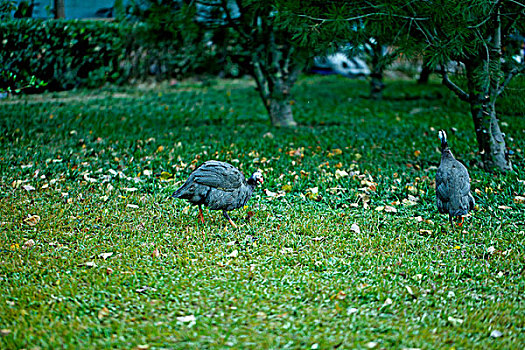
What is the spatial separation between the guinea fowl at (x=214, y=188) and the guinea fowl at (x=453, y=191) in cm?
187

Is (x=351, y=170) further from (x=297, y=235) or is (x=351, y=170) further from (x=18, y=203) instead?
(x=18, y=203)

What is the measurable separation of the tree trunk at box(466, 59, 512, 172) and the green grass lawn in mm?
275

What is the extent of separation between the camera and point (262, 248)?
14.4ft

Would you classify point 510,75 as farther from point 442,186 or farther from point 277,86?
point 277,86

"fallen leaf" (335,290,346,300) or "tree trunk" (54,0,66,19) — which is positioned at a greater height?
"tree trunk" (54,0,66,19)

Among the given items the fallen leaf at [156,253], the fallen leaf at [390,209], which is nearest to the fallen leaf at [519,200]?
the fallen leaf at [390,209]

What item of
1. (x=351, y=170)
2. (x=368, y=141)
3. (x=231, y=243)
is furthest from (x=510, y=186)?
(x=231, y=243)

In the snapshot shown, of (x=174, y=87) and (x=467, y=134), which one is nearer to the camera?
(x=467, y=134)

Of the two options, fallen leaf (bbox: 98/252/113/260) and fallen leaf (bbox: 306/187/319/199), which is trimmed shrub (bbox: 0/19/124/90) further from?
fallen leaf (bbox: 98/252/113/260)

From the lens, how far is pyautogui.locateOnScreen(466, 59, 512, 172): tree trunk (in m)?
6.68

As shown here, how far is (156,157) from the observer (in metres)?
7.46

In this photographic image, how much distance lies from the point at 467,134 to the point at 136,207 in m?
5.89

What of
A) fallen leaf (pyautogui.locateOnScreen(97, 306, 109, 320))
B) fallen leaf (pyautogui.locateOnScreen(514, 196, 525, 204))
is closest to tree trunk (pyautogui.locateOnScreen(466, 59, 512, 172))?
fallen leaf (pyautogui.locateOnScreen(514, 196, 525, 204))

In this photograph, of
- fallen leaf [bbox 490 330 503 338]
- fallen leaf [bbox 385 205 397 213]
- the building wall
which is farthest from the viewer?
A: the building wall
